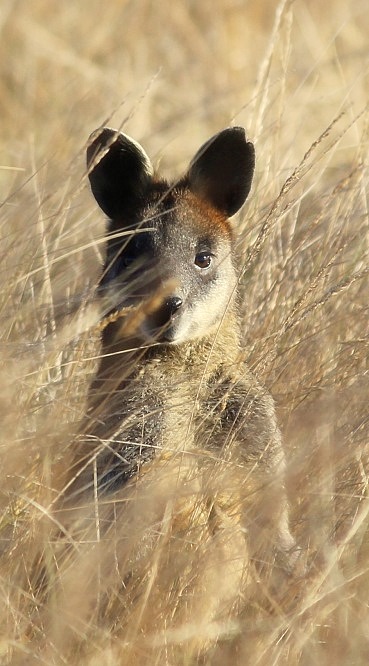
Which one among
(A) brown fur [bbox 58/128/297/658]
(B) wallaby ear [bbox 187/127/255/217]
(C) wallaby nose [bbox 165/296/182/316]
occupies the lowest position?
(A) brown fur [bbox 58/128/297/658]

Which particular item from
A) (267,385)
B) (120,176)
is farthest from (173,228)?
(267,385)

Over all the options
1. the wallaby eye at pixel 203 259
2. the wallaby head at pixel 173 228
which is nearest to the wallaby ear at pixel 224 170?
the wallaby head at pixel 173 228

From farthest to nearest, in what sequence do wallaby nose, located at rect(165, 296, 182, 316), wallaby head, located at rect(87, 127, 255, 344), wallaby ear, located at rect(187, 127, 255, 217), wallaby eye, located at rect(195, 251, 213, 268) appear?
wallaby ear, located at rect(187, 127, 255, 217) < wallaby eye, located at rect(195, 251, 213, 268) < wallaby head, located at rect(87, 127, 255, 344) < wallaby nose, located at rect(165, 296, 182, 316)

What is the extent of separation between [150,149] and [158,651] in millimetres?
4642


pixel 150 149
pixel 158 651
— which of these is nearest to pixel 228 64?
pixel 150 149

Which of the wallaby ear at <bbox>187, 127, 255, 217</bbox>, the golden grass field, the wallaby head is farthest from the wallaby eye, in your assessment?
the wallaby ear at <bbox>187, 127, 255, 217</bbox>

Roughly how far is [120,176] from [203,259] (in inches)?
19.0

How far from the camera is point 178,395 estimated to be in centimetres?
455

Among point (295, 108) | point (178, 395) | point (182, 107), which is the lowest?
point (182, 107)

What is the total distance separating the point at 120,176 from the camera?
16.5ft

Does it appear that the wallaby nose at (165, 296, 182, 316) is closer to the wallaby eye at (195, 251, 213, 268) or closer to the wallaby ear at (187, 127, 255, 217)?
the wallaby eye at (195, 251, 213, 268)

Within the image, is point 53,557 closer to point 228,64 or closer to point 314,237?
point 314,237

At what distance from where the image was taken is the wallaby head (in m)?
4.64

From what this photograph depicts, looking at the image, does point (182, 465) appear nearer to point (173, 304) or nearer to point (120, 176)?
point (173, 304)
